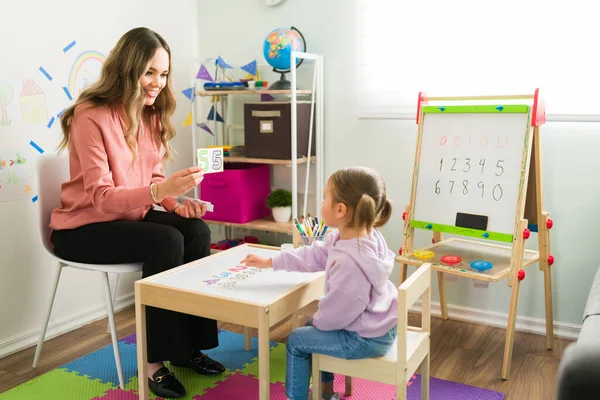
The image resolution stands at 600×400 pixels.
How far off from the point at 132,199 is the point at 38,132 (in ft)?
2.61

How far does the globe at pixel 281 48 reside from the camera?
2896mm

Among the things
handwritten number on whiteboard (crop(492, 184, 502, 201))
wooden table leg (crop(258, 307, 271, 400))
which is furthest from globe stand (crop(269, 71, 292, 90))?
wooden table leg (crop(258, 307, 271, 400))

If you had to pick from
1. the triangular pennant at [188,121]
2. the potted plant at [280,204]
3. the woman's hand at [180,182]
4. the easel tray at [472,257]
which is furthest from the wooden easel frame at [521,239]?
the triangular pennant at [188,121]

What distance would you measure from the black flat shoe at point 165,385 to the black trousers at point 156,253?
57 mm

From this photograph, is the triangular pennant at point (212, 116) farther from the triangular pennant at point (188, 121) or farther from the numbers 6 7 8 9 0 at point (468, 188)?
the numbers 6 7 8 9 0 at point (468, 188)

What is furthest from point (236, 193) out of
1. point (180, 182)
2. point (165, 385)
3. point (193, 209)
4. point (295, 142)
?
point (165, 385)

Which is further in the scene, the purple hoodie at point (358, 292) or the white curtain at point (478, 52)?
the white curtain at point (478, 52)

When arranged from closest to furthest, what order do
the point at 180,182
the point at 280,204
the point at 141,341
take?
the point at 141,341, the point at 180,182, the point at 280,204

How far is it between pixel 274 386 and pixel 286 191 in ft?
3.72

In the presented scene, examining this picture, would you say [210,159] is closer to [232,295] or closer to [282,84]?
[232,295]

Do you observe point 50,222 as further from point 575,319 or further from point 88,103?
point 575,319

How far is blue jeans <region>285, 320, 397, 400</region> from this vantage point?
65.0 inches

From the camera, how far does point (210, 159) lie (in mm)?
2129

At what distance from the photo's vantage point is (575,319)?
2.64 metres
